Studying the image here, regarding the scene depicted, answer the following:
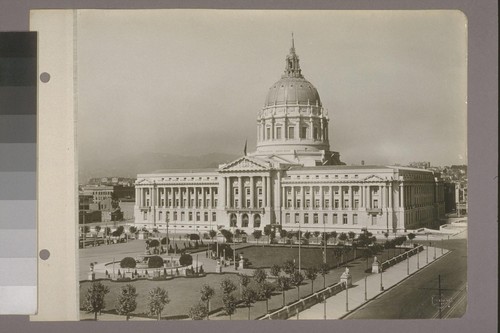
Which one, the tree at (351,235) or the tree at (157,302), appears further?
the tree at (351,235)

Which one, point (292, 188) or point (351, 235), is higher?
point (292, 188)

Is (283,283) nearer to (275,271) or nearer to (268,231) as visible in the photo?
(275,271)

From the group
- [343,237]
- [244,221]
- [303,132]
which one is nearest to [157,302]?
[244,221]

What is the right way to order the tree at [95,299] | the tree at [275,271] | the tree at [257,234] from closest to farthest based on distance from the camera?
the tree at [95,299]
the tree at [275,271]
the tree at [257,234]

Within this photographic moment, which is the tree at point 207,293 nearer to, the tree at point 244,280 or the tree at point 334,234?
the tree at point 244,280

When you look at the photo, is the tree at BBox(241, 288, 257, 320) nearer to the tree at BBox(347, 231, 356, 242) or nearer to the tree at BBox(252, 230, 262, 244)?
the tree at BBox(252, 230, 262, 244)

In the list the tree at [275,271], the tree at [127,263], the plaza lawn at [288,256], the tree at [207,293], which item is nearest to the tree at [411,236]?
the plaza lawn at [288,256]
